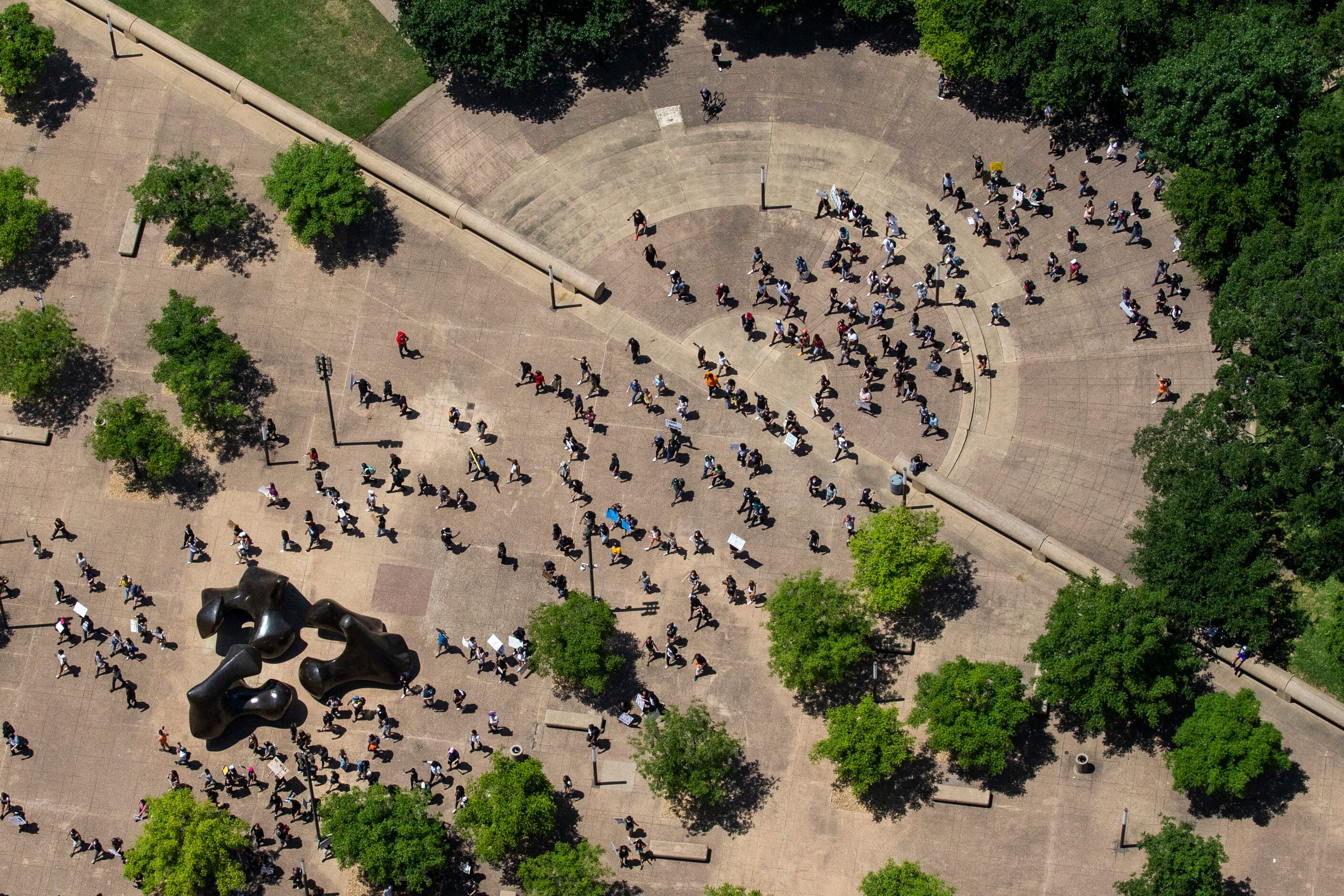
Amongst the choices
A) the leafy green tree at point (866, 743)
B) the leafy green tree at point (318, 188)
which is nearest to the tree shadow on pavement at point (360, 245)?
the leafy green tree at point (318, 188)

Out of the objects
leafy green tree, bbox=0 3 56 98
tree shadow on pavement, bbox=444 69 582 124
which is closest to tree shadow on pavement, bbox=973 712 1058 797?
tree shadow on pavement, bbox=444 69 582 124

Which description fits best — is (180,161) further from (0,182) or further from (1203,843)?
(1203,843)

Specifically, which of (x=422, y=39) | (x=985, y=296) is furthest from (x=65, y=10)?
(x=985, y=296)

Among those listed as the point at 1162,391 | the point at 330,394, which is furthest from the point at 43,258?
the point at 1162,391

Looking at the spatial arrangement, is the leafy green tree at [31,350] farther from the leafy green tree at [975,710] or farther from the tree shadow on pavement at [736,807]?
the leafy green tree at [975,710]

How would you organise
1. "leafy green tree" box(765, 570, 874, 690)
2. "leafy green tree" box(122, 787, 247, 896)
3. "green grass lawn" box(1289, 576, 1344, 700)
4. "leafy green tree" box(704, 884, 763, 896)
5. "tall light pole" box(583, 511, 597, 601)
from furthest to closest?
"tall light pole" box(583, 511, 597, 601)
"green grass lawn" box(1289, 576, 1344, 700)
"leafy green tree" box(765, 570, 874, 690)
"leafy green tree" box(122, 787, 247, 896)
"leafy green tree" box(704, 884, 763, 896)

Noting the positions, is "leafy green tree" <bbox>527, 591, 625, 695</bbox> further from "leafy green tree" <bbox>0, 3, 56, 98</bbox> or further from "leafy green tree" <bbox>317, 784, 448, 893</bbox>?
"leafy green tree" <bbox>0, 3, 56, 98</bbox>
